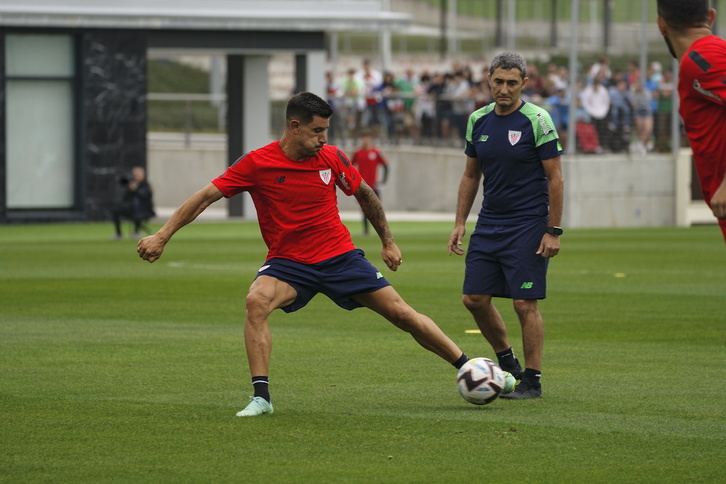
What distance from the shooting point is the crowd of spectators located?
33125 mm

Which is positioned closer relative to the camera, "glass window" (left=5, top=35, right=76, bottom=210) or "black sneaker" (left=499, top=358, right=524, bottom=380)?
"black sneaker" (left=499, top=358, right=524, bottom=380)

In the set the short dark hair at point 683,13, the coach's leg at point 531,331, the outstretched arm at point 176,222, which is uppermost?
the short dark hair at point 683,13

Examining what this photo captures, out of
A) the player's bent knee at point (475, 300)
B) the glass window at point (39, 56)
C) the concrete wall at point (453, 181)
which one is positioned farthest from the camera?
the concrete wall at point (453, 181)

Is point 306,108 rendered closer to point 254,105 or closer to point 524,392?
point 524,392

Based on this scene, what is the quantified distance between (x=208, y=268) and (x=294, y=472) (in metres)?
13.9

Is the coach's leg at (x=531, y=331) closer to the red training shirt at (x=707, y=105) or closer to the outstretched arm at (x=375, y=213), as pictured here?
the outstretched arm at (x=375, y=213)

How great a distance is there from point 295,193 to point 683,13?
2.97 meters

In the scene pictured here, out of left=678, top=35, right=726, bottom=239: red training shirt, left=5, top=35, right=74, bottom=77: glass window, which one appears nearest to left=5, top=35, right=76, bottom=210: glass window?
left=5, top=35, right=74, bottom=77: glass window

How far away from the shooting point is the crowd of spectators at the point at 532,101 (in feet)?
109

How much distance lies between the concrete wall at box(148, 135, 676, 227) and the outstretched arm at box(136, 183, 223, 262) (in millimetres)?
24407

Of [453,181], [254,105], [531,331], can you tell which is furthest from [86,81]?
[531,331]

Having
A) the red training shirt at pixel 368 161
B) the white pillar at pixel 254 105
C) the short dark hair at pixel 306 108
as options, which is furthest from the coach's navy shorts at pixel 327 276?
the white pillar at pixel 254 105

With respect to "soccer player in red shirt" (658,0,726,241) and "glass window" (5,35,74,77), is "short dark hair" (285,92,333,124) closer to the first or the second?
"soccer player in red shirt" (658,0,726,241)

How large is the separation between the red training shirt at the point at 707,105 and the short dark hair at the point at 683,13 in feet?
0.32
